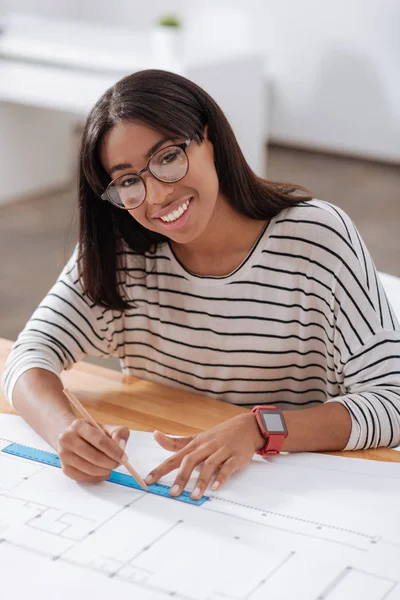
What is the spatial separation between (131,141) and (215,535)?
0.57 m

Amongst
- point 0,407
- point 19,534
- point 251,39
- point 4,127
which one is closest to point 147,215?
point 0,407

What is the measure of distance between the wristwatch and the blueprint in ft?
0.07

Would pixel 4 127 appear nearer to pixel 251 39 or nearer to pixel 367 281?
pixel 251 39

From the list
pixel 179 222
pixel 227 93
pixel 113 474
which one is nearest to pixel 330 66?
pixel 227 93

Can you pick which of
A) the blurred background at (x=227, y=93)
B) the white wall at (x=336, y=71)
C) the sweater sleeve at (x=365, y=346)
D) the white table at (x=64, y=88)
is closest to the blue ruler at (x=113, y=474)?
the sweater sleeve at (x=365, y=346)

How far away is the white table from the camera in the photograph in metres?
4.25

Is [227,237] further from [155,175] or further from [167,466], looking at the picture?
[167,466]

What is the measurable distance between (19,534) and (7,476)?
0.51ft

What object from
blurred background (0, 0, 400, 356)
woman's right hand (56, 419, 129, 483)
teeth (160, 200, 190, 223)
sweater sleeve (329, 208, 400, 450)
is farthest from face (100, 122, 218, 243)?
blurred background (0, 0, 400, 356)

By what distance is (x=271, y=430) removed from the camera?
4.21 ft

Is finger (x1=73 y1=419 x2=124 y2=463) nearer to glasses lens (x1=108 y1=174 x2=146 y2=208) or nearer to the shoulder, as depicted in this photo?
glasses lens (x1=108 y1=174 x2=146 y2=208)

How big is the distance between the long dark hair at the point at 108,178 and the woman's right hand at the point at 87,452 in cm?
35

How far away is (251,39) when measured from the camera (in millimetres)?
6027

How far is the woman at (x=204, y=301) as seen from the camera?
1.31 m
